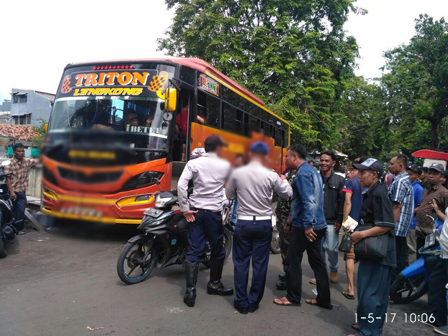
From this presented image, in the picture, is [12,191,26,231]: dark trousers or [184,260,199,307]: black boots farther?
[12,191,26,231]: dark trousers

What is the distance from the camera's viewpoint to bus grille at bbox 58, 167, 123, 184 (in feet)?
1.88

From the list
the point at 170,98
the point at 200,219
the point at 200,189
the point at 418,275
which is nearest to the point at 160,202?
the point at 200,219

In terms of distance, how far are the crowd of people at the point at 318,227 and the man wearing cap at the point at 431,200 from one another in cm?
1

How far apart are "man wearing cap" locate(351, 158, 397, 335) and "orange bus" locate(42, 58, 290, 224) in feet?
4.01

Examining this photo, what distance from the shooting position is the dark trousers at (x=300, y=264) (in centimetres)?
341

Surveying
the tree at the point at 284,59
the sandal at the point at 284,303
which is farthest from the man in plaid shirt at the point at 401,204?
the tree at the point at 284,59

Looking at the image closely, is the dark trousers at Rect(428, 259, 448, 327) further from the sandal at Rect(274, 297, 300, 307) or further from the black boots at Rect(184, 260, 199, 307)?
the black boots at Rect(184, 260, 199, 307)

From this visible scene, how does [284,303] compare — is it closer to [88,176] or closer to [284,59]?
[284,59]

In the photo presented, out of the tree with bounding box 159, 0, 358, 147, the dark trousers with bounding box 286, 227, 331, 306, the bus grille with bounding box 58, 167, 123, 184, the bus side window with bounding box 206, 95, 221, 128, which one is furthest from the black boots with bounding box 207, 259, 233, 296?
the bus grille with bounding box 58, 167, 123, 184

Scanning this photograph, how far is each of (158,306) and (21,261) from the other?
243 cm

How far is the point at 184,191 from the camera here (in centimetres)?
329

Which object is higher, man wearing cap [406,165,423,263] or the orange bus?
the orange bus

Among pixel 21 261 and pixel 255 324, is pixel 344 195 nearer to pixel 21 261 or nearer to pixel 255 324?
pixel 255 324

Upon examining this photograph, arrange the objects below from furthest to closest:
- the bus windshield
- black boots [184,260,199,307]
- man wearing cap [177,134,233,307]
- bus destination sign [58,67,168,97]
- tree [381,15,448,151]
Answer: tree [381,15,448,151]
black boots [184,260,199,307]
man wearing cap [177,134,233,307]
bus destination sign [58,67,168,97]
the bus windshield
